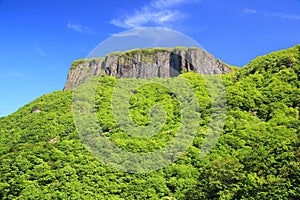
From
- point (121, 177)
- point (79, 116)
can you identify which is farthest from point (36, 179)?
point (79, 116)

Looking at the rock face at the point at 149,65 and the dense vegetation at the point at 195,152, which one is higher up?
the rock face at the point at 149,65

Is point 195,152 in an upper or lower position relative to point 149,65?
lower

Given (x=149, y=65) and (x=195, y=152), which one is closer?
(x=195, y=152)

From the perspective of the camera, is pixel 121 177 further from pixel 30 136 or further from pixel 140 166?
pixel 30 136

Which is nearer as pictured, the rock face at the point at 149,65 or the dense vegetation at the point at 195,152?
the dense vegetation at the point at 195,152

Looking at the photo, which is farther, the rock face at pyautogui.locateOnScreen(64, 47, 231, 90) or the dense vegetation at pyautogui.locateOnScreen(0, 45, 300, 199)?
the rock face at pyautogui.locateOnScreen(64, 47, 231, 90)
